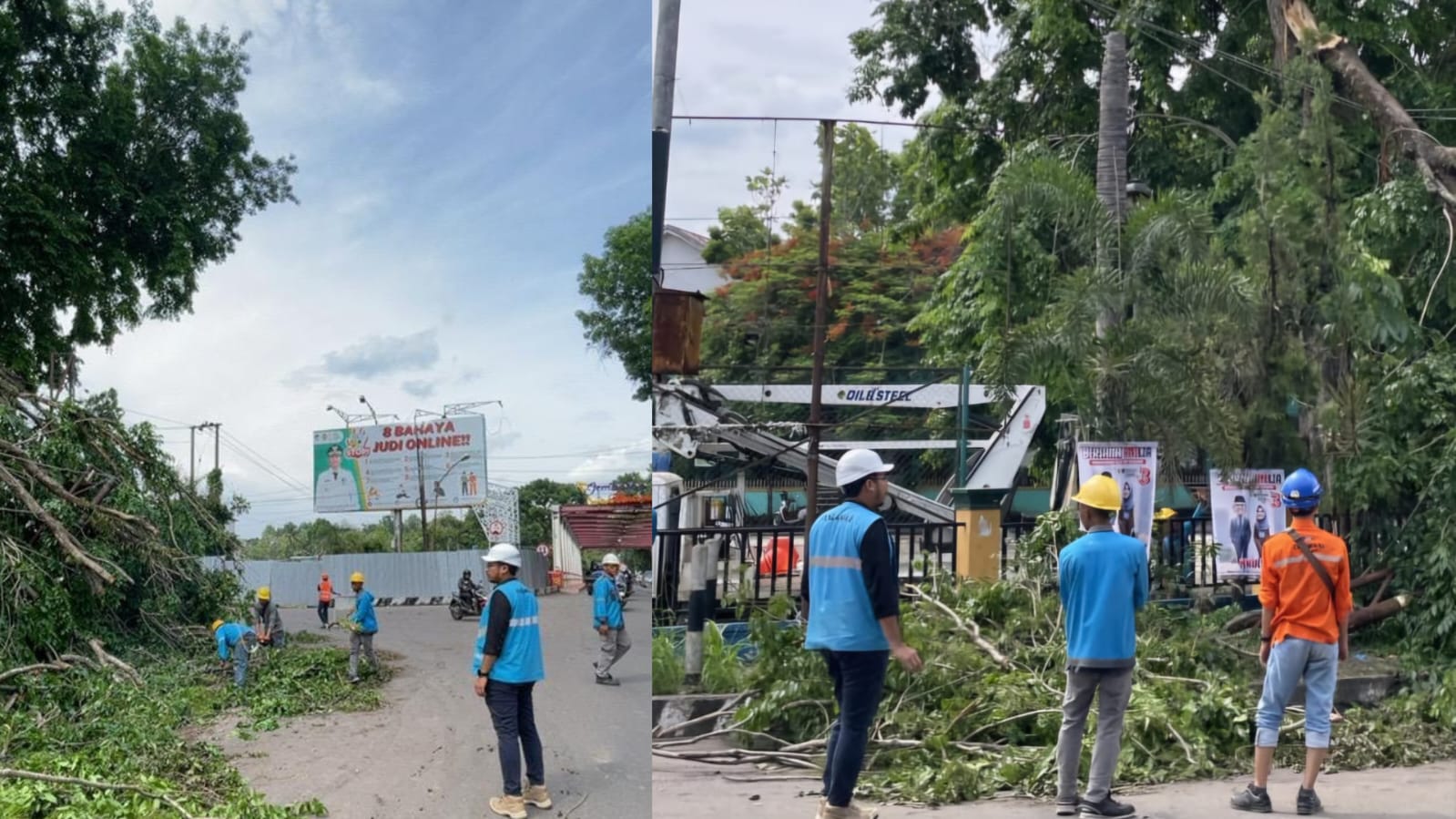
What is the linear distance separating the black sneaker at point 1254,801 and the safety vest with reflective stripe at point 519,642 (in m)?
2.49

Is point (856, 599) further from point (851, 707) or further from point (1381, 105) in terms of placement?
point (1381, 105)

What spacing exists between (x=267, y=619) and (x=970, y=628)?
5622 millimetres

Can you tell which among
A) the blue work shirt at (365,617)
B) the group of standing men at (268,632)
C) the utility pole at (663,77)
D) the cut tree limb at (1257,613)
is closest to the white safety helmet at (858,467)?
the utility pole at (663,77)

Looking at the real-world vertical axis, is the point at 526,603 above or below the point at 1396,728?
Answer: above

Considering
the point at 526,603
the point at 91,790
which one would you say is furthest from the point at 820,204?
the point at 91,790

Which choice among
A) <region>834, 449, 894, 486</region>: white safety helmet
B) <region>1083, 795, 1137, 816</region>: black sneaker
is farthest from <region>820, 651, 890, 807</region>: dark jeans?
<region>1083, 795, 1137, 816</region>: black sneaker

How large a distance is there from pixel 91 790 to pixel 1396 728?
16.6ft

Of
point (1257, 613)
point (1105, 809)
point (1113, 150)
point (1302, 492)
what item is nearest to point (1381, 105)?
point (1113, 150)

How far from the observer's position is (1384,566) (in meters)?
5.99

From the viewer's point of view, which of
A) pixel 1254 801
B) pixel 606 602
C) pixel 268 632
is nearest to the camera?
pixel 1254 801

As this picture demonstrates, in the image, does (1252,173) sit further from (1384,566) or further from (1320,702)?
(1320,702)

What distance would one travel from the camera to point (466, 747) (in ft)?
17.2

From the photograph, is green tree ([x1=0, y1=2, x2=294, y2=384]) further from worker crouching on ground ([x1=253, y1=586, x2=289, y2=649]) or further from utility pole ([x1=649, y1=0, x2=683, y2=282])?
worker crouching on ground ([x1=253, y1=586, x2=289, y2=649])

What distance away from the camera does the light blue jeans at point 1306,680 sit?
12.8ft
